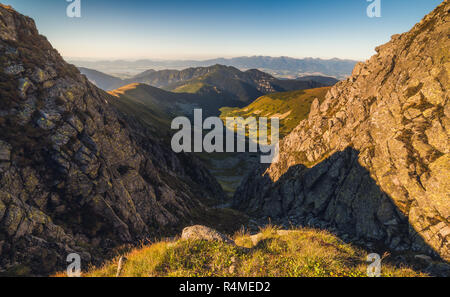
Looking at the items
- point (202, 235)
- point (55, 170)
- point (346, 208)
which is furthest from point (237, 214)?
point (202, 235)

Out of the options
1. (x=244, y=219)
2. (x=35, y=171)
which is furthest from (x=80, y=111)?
(x=244, y=219)

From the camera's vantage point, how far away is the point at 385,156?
27969 millimetres

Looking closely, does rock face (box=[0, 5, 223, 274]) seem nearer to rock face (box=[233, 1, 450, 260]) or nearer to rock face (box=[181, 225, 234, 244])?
rock face (box=[181, 225, 234, 244])

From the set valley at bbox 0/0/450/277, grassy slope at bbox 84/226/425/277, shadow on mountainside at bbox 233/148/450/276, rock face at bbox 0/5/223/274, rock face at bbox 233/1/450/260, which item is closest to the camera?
grassy slope at bbox 84/226/425/277

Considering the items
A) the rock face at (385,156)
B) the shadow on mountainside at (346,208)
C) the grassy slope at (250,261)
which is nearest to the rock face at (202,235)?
the grassy slope at (250,261)

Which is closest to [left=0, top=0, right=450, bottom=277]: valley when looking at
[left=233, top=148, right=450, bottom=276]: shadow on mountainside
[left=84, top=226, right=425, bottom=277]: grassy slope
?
[left=84, top=226, right=425, bottom=277]: grassy slope

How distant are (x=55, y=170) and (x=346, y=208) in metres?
37.6

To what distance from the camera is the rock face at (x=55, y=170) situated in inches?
531

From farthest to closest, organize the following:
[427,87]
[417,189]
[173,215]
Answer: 1. [173,215]
2. [427,87]
3. [417,189]

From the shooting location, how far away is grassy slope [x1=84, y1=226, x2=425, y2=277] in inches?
321

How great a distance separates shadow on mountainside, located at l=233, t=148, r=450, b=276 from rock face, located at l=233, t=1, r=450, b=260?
5.2 inches

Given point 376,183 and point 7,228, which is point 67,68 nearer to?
point 7,228

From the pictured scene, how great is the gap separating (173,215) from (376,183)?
31.3 m
